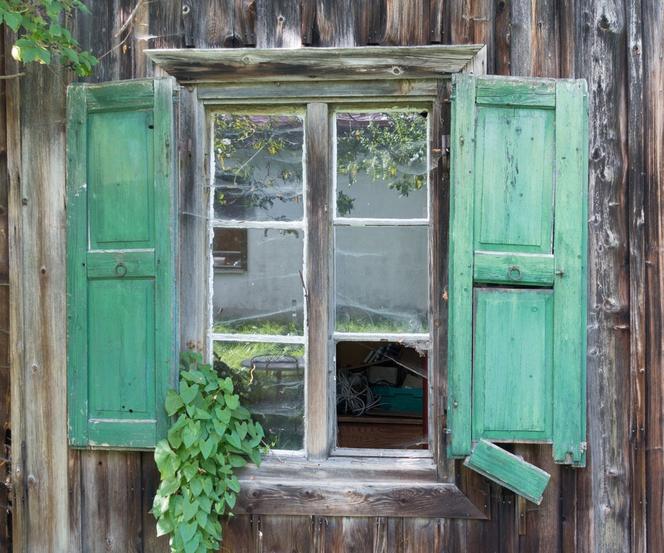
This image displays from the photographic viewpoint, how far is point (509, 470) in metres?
2.49

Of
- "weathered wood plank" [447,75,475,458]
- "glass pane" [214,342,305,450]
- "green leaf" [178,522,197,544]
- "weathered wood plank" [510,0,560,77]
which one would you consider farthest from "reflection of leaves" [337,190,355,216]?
"green leaf" [178,522,197,544]

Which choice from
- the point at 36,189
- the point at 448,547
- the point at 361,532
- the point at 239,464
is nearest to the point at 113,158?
the point at 36,189

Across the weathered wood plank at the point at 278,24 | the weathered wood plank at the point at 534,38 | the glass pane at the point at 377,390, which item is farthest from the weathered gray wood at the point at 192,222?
the glass pane at the point at 377,390

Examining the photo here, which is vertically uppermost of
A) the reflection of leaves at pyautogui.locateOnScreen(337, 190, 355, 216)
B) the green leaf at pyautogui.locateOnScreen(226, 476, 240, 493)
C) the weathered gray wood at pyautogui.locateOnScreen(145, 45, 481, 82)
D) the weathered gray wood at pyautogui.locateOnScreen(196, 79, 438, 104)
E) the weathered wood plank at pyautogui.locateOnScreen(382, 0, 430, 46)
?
the weathered wood plank at pyautogui.locateOnScreen(382, 0, 430, 46)

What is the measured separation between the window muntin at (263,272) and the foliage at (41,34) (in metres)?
0.61

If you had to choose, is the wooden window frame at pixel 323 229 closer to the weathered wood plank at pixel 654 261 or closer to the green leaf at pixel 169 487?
the green leaf at pixel 169 487

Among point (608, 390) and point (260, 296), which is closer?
point (608, 390)

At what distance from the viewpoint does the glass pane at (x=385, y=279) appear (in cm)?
281

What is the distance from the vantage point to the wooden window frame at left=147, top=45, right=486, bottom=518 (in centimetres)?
268

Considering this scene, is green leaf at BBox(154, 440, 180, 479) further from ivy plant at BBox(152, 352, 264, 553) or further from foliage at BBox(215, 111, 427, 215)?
foliage at BBox(215, 111, 427, 215)

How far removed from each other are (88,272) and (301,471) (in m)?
1.25

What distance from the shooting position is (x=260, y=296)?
2.88 m

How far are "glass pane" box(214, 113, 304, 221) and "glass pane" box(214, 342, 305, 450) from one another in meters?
0.61

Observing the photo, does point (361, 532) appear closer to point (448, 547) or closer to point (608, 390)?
point (448, 547)
